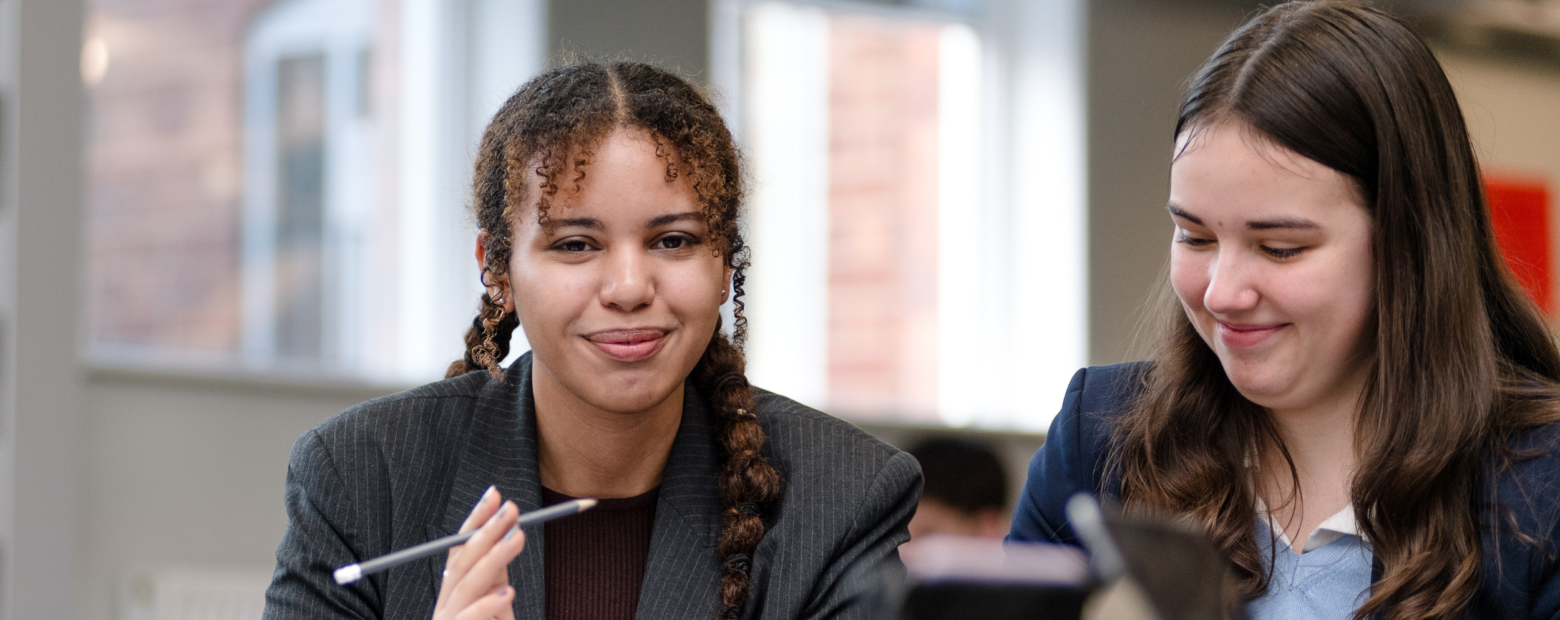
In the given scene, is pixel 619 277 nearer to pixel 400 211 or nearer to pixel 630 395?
pixel 630 395

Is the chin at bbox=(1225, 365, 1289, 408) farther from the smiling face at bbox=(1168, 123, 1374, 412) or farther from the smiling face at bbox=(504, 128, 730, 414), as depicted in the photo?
the smiling face at bbox=(504, 128, 730, 414)

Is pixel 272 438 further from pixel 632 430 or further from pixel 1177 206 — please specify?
pixel 1177 206

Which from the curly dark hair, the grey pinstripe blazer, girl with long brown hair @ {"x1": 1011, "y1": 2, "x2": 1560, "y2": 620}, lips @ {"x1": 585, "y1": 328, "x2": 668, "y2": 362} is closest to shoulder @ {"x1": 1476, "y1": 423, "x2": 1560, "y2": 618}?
girl with long brown hair @ {"x1": 1011, "y1": 2, "x2": 1560, "y2": 620}

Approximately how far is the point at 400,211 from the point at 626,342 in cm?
243

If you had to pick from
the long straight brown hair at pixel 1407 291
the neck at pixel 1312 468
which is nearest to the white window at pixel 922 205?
the neck at pixel 1312 468

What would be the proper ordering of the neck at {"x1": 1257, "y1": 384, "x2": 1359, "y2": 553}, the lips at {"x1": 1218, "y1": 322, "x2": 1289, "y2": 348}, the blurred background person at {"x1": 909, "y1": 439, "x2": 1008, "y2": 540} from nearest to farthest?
1. the lips at {"x1": 1218, "y1": 322, "x2": 1289, "y2": 348}
2. the neck at {"x1": 1257, "y1": 384, "x2": 1359, "y2": 553}
3. the blurred background person at {"x1": 909, "y1": 439, "x2": 1008, "y2": 540}

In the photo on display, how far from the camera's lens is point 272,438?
10.6 feet

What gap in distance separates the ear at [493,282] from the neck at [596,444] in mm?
91

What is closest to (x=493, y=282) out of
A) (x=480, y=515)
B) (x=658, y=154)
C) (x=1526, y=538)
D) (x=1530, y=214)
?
(x=658, y=154)

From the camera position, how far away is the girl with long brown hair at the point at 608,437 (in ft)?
4.69

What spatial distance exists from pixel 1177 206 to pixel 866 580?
1.52 feet

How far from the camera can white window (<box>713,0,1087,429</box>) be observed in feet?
14.5

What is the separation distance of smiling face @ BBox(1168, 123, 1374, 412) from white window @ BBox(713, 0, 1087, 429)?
9.75 feet

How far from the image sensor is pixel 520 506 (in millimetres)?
1533
